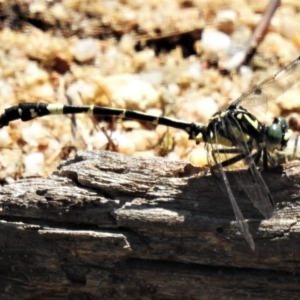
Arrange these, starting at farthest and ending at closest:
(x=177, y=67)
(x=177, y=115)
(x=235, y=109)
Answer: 1. (x=177, y=67)
2. (x=177, y=115)
3. (x=235, y=109)

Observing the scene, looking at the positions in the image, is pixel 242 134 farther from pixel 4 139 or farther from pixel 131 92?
pixel 4 139

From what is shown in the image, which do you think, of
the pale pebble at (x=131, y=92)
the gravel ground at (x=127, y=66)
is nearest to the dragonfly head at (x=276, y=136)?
the gravel ground at (x=127, y=66)

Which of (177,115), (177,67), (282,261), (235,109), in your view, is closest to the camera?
(282,261)

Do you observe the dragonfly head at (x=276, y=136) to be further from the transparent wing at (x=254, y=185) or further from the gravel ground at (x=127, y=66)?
the gravel ground at (x=127, y=66)

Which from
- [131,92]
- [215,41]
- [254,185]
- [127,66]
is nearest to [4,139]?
[131,92]

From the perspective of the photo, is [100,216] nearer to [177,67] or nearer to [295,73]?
[295,73]


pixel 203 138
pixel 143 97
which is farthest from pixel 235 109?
pixel 143 97
